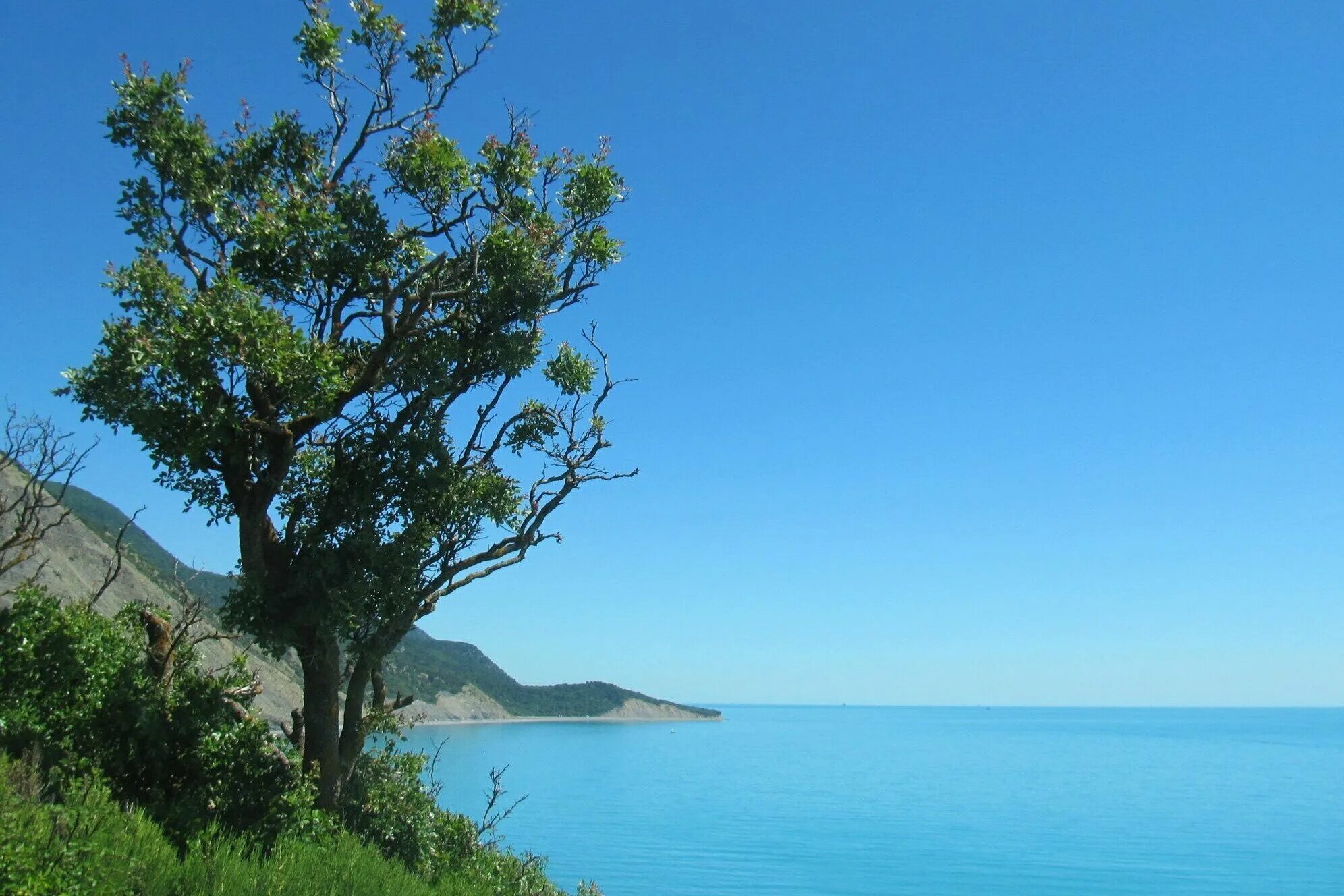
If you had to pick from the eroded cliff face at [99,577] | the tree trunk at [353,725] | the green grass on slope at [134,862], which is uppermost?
the eroded cliff face at [99,577]

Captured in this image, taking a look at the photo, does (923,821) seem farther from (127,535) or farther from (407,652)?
(407,652)

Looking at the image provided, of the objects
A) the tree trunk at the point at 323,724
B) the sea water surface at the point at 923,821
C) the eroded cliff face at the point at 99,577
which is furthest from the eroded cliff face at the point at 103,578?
the tree trunk at the point at 323,724

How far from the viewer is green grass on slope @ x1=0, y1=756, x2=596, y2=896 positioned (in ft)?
22.0

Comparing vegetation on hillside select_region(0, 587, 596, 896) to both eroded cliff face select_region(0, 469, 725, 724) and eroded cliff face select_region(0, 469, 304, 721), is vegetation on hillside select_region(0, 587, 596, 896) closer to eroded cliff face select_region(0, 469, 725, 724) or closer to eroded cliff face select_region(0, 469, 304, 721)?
eroded cliff face select_region(0, 469, 725, 724)

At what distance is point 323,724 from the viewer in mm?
11664

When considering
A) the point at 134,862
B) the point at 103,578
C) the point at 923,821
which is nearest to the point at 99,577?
the point at 103,578

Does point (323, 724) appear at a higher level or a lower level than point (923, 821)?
higher

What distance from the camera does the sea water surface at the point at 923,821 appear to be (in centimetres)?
4391

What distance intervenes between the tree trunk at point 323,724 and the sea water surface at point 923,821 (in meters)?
30.4

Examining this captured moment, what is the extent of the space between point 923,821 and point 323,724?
58.4 m

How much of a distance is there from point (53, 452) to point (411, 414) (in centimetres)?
810

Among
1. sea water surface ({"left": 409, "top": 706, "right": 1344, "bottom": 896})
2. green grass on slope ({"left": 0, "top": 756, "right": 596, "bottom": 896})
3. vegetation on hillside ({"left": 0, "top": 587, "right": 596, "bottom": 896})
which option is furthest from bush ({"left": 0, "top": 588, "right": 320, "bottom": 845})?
sea water surface ({"left": 409, "top": 706, "right": 1344, "bottom": 896})

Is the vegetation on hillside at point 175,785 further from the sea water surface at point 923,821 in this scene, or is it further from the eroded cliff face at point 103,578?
the sea water surface at point 923,821

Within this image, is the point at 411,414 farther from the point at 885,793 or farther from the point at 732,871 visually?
the point at 885,793
